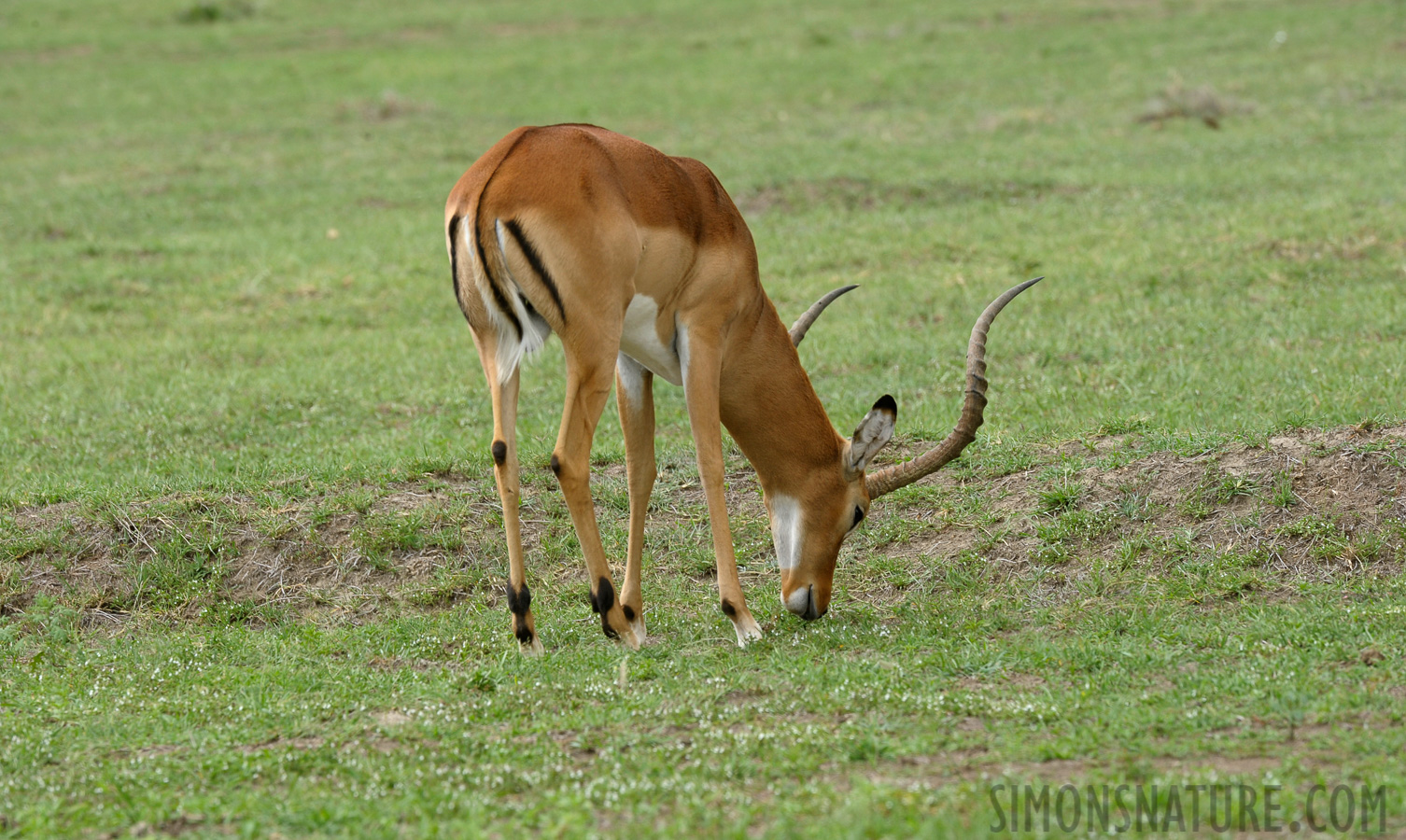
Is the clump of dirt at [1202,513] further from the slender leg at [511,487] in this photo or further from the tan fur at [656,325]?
the slender leg at [511,487]

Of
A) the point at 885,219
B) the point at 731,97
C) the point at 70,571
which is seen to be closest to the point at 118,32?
the point at 731,97

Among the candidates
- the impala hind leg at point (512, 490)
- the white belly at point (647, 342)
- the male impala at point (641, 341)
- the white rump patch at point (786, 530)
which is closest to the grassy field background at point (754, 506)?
the impala hind leg at point (512, 490)

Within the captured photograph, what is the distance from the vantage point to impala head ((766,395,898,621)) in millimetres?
5977

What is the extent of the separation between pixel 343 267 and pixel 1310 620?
9.98m

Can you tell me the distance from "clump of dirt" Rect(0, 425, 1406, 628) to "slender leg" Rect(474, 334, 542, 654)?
1015 millimetres

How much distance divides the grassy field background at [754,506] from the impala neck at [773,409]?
698 millimetres

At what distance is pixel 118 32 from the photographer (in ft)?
91.8

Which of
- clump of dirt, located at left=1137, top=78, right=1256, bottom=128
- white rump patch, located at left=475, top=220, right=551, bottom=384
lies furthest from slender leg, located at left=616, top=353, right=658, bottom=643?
clump of dirt, located at left=1137, top=78, right=1256, bottom=128

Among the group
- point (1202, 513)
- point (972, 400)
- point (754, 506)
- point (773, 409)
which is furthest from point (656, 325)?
point (1202, 513)

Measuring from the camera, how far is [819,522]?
602cm

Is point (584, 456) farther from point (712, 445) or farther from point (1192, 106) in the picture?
point (1192, 106)

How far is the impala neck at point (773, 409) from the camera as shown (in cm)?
603

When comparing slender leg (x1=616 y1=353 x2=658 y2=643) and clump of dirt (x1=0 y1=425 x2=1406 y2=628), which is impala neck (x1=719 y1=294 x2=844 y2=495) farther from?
clump of dirt (x1=0 y1=425 x2=1406 y2=628)

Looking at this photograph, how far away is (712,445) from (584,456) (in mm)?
644
